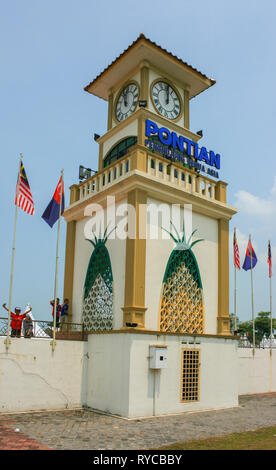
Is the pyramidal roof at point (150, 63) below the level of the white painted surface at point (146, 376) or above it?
above

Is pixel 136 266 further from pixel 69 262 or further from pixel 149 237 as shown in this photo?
pixel 69 262

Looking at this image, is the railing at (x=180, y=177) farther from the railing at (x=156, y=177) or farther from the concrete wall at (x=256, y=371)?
the concrete wall at (x=256, y=371)

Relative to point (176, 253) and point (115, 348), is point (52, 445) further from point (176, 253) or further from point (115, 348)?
point (176, 253)

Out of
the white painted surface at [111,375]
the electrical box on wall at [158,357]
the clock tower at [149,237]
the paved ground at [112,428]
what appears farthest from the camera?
the clock tower at [149,237]

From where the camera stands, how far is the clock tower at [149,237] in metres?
13.4

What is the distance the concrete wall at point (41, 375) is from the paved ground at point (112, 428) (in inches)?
20.1

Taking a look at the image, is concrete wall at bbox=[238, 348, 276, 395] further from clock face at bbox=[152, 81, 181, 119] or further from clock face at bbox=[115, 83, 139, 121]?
clock face at bbox=[115, 83, 139, 121]

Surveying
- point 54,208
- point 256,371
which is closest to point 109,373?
point 54,208

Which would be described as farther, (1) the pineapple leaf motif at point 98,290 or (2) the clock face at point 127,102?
(2) the clock face at point 127,102

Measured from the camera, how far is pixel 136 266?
43.4 feet

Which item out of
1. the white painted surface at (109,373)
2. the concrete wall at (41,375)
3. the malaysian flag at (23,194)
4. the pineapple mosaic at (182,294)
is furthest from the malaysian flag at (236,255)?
the malaysian flag at (23,194)

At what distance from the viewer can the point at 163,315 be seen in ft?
46.0

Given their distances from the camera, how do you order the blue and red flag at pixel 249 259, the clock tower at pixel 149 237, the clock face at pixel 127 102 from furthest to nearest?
the blue and red flag at pixel 249 259
the clock face at pixel 127 102
the clock tower at pixel 149 237

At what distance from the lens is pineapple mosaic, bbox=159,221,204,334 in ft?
46.7
